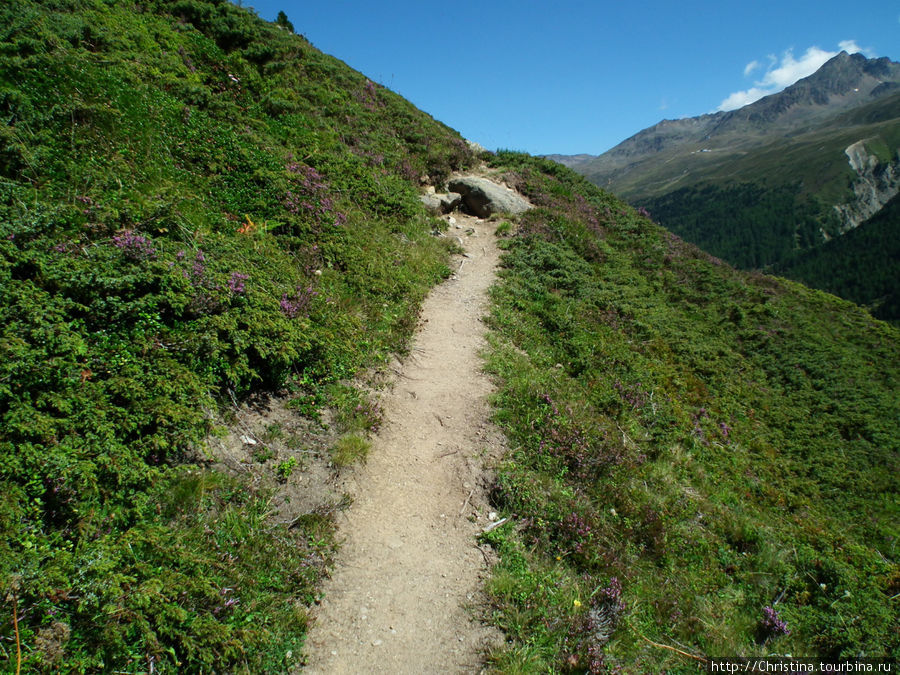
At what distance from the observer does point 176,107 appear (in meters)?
10.2

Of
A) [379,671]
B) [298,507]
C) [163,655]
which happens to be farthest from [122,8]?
[379,671]

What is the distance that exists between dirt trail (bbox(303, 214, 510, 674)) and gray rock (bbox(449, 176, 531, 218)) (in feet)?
36.5

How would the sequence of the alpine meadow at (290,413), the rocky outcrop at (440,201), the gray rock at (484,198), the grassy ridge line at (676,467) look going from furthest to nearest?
the gray rock at (484,198) → the rocky outcrop at (440,201) → the grassy ridge line at (676,467) → the alpine meadow at (290,413)

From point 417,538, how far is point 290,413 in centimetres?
249

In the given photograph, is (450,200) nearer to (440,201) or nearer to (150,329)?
(440,201)

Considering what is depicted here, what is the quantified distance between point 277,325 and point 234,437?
1.74 metres

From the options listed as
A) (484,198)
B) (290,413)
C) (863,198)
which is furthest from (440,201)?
(863,198)

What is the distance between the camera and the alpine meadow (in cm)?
364

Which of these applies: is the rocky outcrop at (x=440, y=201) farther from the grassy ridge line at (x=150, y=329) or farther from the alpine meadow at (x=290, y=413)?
the grassy ridge line at (x=150, y=329)

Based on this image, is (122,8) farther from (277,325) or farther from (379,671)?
(379,671)

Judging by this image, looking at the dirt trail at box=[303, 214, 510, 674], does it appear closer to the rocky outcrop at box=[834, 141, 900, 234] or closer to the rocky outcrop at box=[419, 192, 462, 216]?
the rocky outcrop at box=[419, 192, 462, 216]

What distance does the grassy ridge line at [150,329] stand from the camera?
3.33 metres

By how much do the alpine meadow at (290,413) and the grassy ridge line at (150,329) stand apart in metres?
0.03

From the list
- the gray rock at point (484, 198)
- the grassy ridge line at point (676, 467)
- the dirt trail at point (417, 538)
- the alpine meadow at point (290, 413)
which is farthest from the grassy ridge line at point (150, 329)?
the gray rock at point (484, 198)
